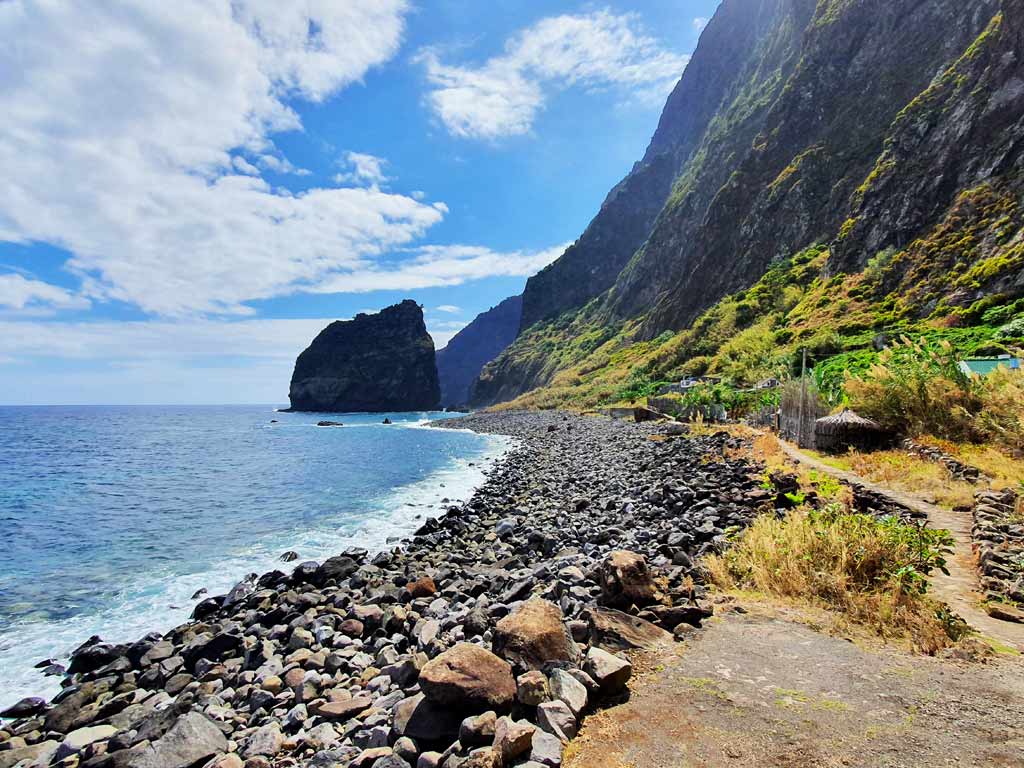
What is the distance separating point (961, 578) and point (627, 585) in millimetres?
4635

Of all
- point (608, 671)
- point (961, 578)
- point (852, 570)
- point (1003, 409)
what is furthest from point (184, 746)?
point (1003, 409)

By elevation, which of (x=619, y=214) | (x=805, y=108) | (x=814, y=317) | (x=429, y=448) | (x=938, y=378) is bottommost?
(x=429, y=448)

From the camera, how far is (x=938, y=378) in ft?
53.0

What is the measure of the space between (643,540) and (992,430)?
1112 centimetres

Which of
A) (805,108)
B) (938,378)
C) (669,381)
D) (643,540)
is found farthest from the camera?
(805,108)

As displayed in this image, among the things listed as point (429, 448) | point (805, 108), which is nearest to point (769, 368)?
point (429, 448)

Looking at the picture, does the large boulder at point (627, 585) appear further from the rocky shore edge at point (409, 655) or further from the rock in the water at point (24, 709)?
the rock in the water at point (24, 709)

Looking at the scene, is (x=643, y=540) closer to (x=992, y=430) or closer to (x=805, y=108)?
(x=992, y=430)

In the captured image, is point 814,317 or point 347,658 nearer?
point 347,658

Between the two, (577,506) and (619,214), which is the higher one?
(619,214)

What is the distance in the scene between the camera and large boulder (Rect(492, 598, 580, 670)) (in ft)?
16.6

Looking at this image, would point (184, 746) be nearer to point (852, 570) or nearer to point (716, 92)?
point (852, 570)

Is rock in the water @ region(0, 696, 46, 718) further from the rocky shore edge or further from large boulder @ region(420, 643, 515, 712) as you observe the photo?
large boulder @ region(420, 643, 515, 712)

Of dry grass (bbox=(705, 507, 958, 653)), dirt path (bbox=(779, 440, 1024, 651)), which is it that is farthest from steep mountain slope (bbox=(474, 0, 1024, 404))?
dry grass (bbox=(705, 507, 958, 653))
